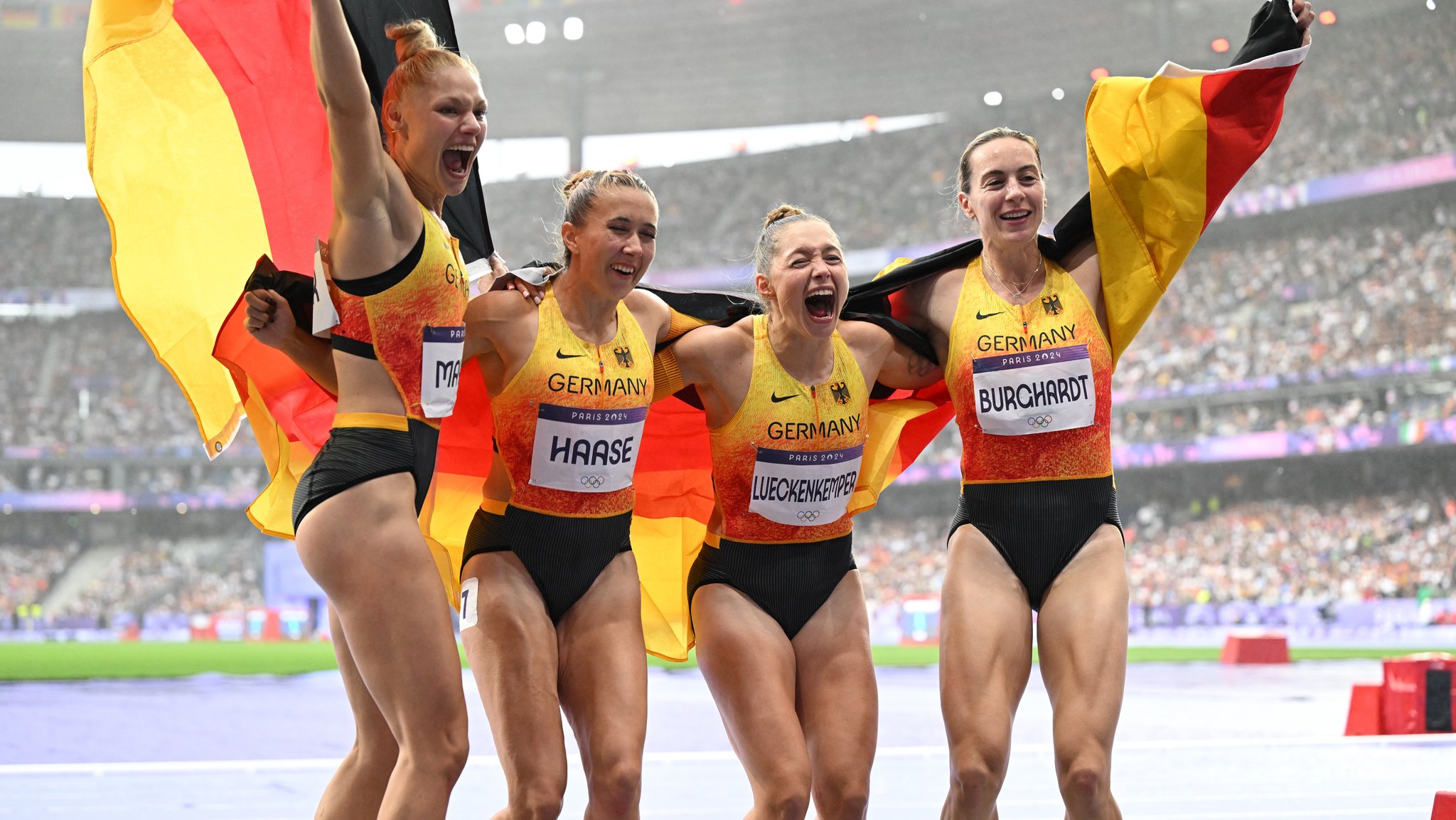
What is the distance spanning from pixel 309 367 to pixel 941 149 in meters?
32.6

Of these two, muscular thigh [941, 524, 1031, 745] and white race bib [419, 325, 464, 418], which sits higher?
white race bib [419, 325, 464, 418]

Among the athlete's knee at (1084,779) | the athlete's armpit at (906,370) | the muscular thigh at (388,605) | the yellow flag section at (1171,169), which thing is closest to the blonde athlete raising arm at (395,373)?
the muscular thigh at (388,605)

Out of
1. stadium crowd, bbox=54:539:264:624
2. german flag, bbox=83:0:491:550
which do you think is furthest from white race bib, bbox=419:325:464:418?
stadium crowd, bbox=54:539:264:624

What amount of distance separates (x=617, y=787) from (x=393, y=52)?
272 cm

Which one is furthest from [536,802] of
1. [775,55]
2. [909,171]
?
[775,55]

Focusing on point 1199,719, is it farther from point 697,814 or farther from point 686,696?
point 697,814

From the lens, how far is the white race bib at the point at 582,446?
3869 mm

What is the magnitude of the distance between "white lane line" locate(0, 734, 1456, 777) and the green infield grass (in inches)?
309

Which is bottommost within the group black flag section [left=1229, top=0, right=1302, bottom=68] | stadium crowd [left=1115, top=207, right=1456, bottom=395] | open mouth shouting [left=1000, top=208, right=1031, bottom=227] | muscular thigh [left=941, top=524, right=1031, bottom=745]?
muscular thigh [left=941, top=524, right=1031, bottom=745]

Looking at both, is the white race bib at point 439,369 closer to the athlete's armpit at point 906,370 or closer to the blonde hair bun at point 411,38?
the blonde hair bun at point 411,38

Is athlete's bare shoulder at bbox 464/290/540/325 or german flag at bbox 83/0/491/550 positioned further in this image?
german flag at bbox 83/0/491/550

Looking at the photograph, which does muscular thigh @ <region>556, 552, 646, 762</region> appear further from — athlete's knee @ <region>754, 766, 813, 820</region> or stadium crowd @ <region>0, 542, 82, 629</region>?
stadium crowd @ <region>0, 542, 82, 629</region>

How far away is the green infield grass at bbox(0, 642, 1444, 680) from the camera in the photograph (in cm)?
1750

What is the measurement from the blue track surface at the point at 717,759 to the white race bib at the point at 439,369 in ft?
9.87
